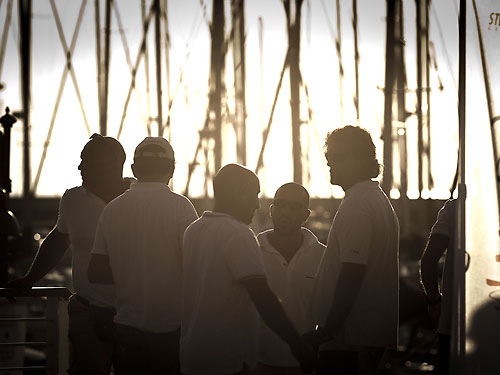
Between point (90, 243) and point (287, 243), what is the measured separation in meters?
1.08

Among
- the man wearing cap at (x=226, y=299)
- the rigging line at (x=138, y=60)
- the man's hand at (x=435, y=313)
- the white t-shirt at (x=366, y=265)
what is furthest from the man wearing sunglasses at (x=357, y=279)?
the rigging line at (x=138, y=60)

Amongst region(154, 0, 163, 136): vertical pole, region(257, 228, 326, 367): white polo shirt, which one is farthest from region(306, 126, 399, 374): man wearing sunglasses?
region(154, 0, 163, 136): vertical pole

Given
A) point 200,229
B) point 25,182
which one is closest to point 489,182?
point 200,229

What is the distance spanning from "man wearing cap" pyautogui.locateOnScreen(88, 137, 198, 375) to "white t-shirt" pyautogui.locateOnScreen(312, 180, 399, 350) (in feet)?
2.42

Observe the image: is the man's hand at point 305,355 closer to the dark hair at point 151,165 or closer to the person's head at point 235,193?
the person's head at point 235,193

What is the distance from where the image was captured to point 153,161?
14.2 ft

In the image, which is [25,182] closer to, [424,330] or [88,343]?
[424,330]

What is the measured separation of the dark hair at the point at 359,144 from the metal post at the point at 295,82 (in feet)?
38.7

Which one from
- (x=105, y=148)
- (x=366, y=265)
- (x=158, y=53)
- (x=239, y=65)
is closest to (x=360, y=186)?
(x=366, y=265)

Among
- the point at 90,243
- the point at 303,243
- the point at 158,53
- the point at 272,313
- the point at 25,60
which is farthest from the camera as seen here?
the point at 25,60

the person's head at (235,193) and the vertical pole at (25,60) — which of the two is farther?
the vertical pole at (25,60)

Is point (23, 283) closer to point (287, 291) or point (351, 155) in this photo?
point (287, 291)

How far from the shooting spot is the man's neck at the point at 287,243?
180 inches

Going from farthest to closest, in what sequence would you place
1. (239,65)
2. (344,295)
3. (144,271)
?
(239,65), (144,271), (344,295)
